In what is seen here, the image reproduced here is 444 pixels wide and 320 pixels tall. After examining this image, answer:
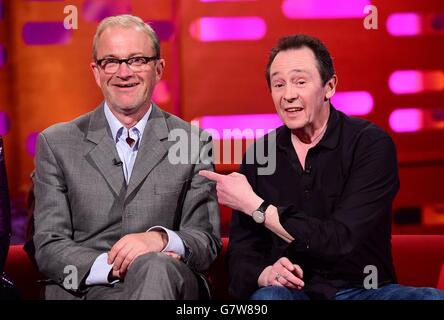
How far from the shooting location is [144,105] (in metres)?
2.53

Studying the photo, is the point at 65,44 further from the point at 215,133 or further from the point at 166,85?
the point at 215,133

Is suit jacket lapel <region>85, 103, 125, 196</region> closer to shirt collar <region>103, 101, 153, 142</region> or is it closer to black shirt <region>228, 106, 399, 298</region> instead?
shirt collar <region>103, 101, 153, 142</region>

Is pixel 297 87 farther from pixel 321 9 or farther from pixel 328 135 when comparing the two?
pixel 321 9

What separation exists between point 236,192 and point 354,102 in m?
1.45

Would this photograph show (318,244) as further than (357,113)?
No

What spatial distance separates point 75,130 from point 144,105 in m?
0.24

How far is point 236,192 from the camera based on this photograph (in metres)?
2.36

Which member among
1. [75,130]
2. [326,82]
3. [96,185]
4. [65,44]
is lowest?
[96,185]

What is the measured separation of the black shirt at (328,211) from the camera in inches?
91.0

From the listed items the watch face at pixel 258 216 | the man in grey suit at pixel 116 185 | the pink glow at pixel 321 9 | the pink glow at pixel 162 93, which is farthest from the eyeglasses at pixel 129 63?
the pink glow at pixel 321 9

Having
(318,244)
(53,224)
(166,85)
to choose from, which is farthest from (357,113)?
(53,224)

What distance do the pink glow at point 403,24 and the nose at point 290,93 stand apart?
1.37m

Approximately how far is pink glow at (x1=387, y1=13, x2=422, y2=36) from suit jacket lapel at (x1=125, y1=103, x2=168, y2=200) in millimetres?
1571

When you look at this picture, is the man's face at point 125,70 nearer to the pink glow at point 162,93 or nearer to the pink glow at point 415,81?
the pink glow at point 162,93
